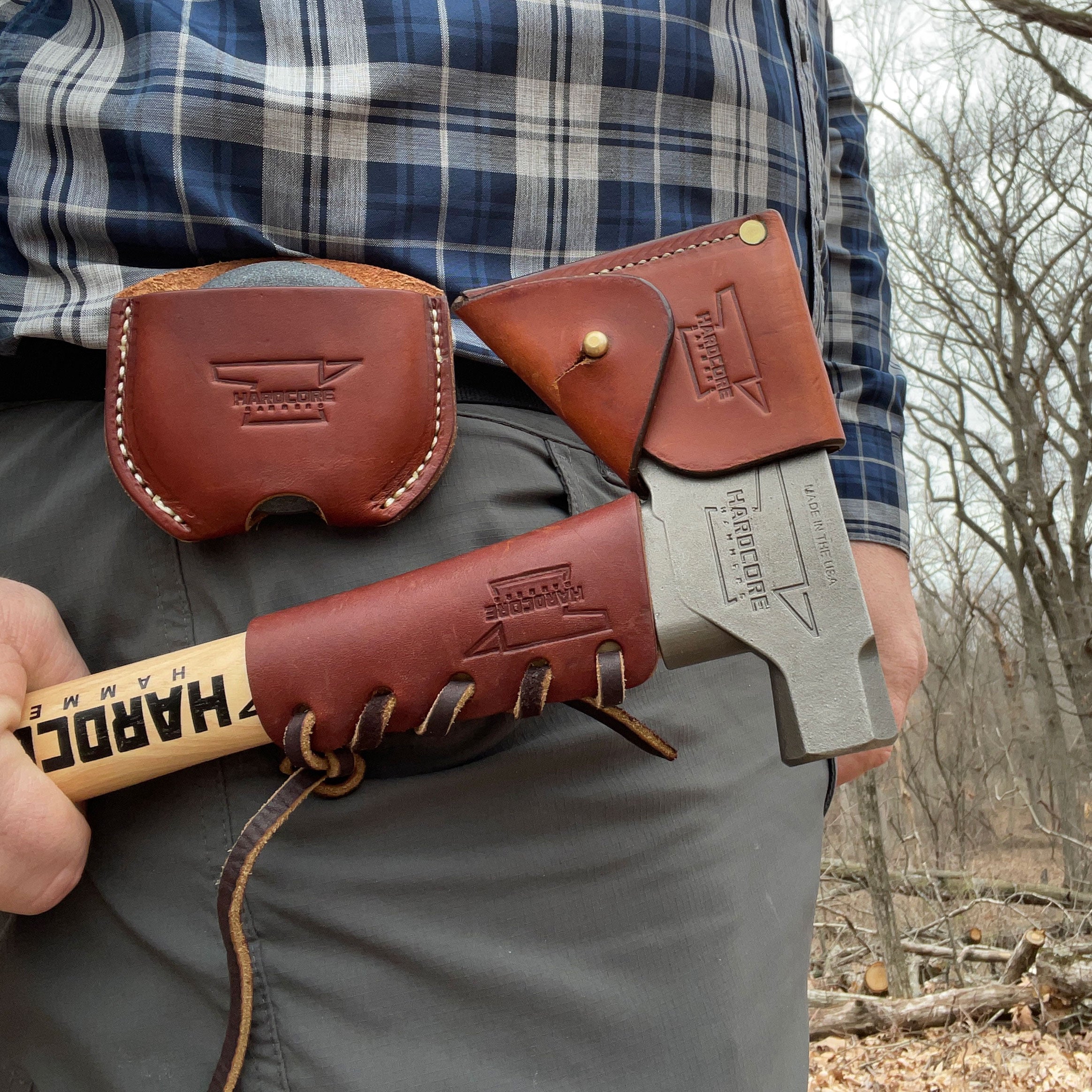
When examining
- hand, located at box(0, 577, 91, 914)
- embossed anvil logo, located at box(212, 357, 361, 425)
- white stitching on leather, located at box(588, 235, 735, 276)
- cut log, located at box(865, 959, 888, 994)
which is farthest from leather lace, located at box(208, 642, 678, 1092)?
cut log, located at box(865, 959, 888, 994)

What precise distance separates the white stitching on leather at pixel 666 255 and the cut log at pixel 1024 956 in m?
5.18

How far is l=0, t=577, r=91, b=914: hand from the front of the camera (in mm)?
806

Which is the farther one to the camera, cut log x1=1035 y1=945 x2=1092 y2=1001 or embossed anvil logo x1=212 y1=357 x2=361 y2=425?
cut log x1=1035 y1=945 x2=1092 y2=1001

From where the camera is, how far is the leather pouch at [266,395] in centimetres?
86

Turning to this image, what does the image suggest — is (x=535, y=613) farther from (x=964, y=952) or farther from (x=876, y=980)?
(x=964, y=952)

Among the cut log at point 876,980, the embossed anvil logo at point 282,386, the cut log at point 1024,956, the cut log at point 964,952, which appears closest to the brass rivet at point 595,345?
the embossed anvil logo at point 282,386

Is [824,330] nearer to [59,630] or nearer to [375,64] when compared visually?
[375,64]

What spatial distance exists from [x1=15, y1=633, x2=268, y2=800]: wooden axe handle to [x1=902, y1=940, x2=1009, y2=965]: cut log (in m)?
6.09

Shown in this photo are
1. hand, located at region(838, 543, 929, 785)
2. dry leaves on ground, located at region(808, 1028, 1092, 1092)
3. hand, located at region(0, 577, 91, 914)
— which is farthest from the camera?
dry leaves on ground, located at region(808, 1028, 1092, 1092)

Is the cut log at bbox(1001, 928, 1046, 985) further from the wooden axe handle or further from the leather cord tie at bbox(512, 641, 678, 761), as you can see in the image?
the wooden axe handle

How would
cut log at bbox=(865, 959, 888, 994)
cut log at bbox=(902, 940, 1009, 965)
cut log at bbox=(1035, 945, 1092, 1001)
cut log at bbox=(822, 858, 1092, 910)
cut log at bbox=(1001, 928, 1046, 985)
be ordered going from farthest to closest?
cut log at bbox=(822, 858, 1092, 910) → cut log at bbox=(902, 940, 1009, 965) → cut log at bbox=(865, 959, 888, 994) → cut log at bbox=(1001, 928, 1046, 985) → cut log at bbox=(1035, 945, 1092, 1001)

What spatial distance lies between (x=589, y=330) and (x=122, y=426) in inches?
19.2

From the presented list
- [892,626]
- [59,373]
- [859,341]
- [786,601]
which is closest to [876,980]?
[892,626]

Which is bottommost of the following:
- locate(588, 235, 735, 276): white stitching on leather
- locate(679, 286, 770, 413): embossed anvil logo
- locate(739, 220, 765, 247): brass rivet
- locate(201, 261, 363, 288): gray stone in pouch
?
locate(201, 261, 363, 288): gray stone in pouch
